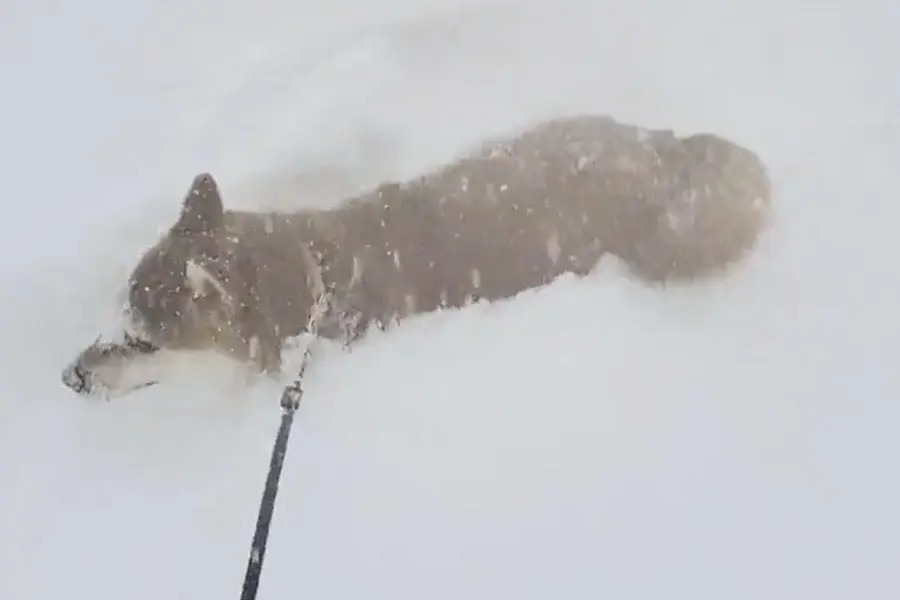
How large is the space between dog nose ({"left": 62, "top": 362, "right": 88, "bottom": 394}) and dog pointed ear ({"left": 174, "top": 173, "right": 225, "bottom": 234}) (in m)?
0.53

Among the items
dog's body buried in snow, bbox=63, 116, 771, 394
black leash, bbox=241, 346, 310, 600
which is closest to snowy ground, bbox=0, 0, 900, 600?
dog's body buried in snow, bbox=63, 116, 771, 394

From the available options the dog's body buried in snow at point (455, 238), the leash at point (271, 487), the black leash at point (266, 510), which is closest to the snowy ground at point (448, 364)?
the dog's body buried in snow at point (455, 238)

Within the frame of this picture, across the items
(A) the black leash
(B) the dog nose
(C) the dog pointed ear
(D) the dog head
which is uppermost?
(C) the dog pointed ear

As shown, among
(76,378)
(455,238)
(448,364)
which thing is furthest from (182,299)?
(448,364)

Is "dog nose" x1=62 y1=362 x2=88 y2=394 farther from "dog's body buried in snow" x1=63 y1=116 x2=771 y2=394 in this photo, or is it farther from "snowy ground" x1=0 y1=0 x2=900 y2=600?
"snowy ground" x1=0 y1=0 x2=900 y2=600

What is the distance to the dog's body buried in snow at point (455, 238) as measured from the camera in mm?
2555

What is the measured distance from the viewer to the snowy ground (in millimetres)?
2982

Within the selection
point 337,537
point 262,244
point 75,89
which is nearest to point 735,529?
point 337,537

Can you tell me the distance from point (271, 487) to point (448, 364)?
3.64ft

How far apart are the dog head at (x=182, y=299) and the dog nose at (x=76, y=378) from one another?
0.02 m

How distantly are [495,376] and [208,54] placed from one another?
1.51 metres

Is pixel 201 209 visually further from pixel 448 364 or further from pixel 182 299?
pixel 448 364

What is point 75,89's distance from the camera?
3119 millimetres

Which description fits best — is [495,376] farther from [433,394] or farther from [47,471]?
[47,471]
